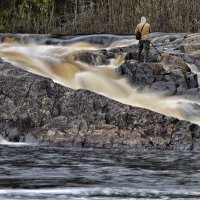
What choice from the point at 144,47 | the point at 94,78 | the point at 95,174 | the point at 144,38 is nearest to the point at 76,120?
the point at 94,78

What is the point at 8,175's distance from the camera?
10.0 meters

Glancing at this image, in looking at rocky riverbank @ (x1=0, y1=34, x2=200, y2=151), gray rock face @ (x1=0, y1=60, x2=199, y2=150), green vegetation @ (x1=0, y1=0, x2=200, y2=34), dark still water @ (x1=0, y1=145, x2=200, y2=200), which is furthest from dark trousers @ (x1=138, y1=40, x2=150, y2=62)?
green vegetation @ (x1=0, y1=0, x2=200, y2=34)

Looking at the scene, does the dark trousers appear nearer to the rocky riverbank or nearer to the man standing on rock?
the man standing on rock

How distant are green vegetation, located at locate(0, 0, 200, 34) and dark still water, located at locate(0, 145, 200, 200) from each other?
1194 cm

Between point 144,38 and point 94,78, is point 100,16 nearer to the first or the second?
point 144,38

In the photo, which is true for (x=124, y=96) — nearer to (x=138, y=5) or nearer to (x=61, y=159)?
(x=61, y=159)

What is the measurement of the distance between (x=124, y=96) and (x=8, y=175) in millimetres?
6595

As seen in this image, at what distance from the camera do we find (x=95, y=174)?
406 inches

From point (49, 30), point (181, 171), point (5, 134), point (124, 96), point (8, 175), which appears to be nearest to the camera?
point (8, 175)

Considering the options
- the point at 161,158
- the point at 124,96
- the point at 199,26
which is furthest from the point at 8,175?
the point at 199,26

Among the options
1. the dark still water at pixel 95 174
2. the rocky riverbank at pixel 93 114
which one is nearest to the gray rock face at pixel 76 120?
the rocky riverbank at pixel 93 114

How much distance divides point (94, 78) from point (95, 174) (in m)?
6.79

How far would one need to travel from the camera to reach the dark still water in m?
8.65

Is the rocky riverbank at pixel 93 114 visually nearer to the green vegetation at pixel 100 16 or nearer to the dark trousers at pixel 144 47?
the dark trousers at pixel 144 47
